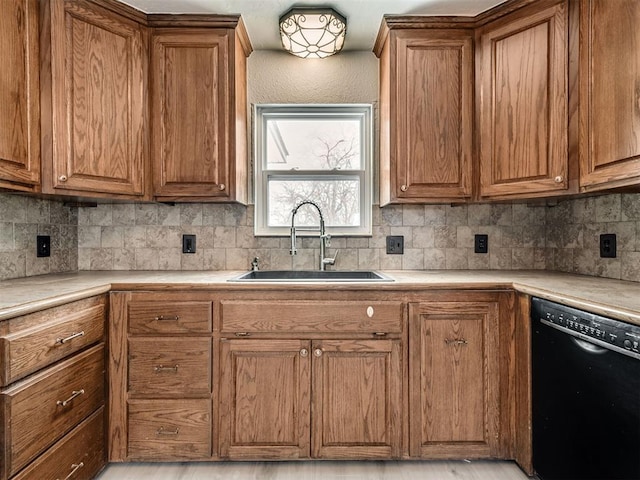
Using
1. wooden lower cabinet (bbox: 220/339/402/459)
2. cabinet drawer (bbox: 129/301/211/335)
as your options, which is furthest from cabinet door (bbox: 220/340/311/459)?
cabinet drawer (bbox: 129/301/211/335)

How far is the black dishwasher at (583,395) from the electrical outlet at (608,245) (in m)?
0.67

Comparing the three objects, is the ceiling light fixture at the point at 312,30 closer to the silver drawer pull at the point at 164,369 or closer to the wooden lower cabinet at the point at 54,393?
the wooden lower cabinet at the point at 54,393

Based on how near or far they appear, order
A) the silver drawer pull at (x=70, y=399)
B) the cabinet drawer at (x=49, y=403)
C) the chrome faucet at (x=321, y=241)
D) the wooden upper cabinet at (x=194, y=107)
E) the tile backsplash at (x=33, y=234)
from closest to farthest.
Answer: the cabinet drawer at (x=49, y=403) < the silver drawer pull at (x=70, y=399) < the tile backsplash at (x=33, y=234) < the wooden upper cabinet at (x=194, y=107) < the chrome faucet at (x=321, y=241)

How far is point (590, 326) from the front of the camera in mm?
1304

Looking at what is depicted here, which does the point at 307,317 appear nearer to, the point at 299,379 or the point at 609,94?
the point at 299,379

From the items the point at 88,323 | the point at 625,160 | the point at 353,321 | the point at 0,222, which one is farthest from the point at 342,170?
the point at 0,222

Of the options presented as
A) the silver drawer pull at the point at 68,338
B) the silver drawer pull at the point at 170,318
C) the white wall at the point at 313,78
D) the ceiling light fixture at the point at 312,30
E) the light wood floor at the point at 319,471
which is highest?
the ceiling light fixture at the point at 312,30

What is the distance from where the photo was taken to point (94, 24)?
6.30ft

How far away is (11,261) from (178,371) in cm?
107

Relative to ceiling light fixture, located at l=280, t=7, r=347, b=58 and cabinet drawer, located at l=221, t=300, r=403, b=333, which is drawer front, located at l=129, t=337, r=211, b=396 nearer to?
cabinet drawer, located at l=221, t=300, r=403, b=333

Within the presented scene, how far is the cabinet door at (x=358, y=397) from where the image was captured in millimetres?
1803

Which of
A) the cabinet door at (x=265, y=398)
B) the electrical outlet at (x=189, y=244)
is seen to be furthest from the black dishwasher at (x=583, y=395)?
the electrical outlet at (x=189, y=244)

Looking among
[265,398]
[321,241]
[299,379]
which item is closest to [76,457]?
[265,398]

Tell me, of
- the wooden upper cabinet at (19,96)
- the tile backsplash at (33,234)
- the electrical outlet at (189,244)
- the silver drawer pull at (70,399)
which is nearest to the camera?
the silver drawer pull at (70,399)
